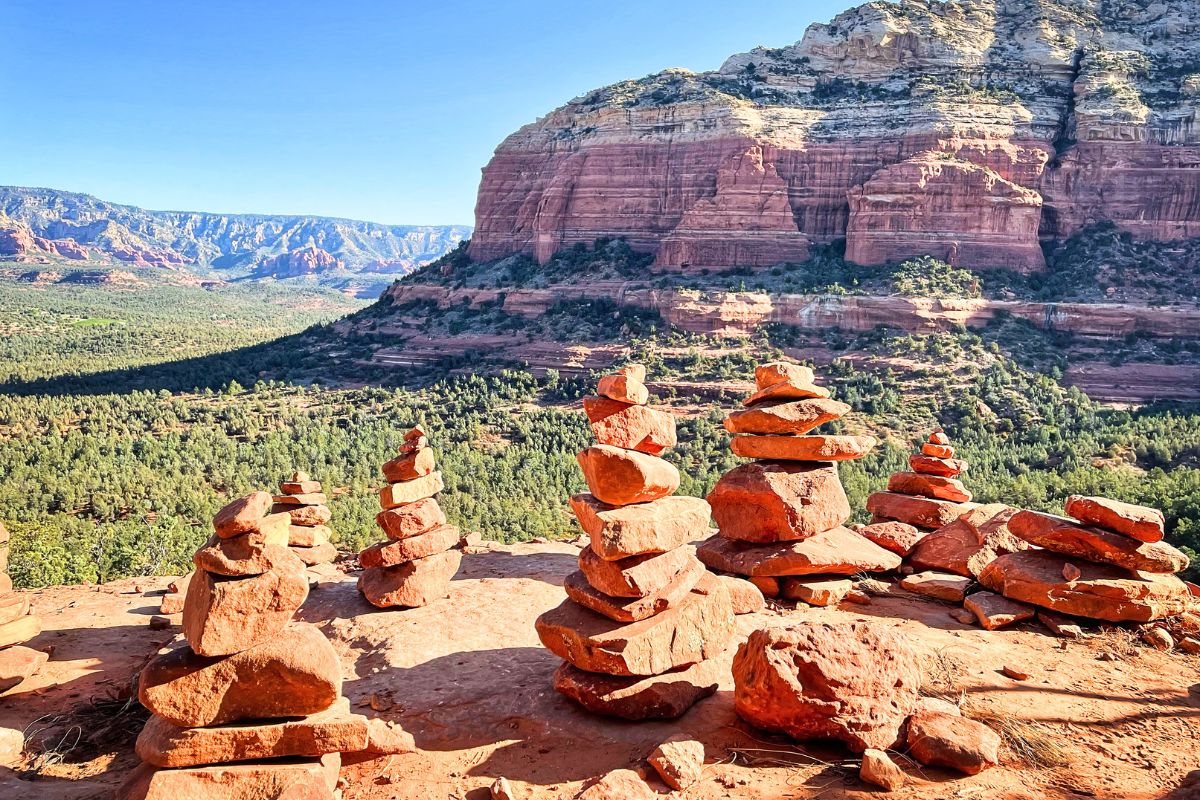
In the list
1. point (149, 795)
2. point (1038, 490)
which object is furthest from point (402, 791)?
point (1038, 490)

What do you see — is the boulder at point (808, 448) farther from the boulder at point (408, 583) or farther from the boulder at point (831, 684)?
the boulder at point (408, 583)

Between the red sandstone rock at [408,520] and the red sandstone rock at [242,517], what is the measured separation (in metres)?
5.92

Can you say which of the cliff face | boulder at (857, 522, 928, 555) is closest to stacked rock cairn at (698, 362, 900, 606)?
boulder at (857, 522, 928, 555)

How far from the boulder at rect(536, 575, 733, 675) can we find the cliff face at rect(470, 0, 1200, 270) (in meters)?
56.9

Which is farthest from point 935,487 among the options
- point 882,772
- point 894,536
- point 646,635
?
point 882,772

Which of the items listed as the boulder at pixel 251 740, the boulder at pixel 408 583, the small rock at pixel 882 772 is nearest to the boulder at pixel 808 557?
the boulder at pixel 408 583

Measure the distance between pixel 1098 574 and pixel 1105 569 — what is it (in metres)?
0.25

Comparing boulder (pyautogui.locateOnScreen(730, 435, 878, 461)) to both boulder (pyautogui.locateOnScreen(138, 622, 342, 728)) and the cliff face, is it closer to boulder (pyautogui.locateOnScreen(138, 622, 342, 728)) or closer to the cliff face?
boulder (pyautogui.locateOnScreen(138, 622, 342, 728))

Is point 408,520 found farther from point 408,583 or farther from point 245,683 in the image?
point 245,683

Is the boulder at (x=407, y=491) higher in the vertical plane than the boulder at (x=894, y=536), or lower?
higher

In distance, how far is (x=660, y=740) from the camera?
814 cm

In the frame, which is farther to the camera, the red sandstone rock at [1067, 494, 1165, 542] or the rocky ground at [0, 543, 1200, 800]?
the red sandstone rock at [1067, 494, 1165, 542]

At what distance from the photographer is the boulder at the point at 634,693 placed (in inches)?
340

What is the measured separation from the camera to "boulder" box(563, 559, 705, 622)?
9219 millimetres
